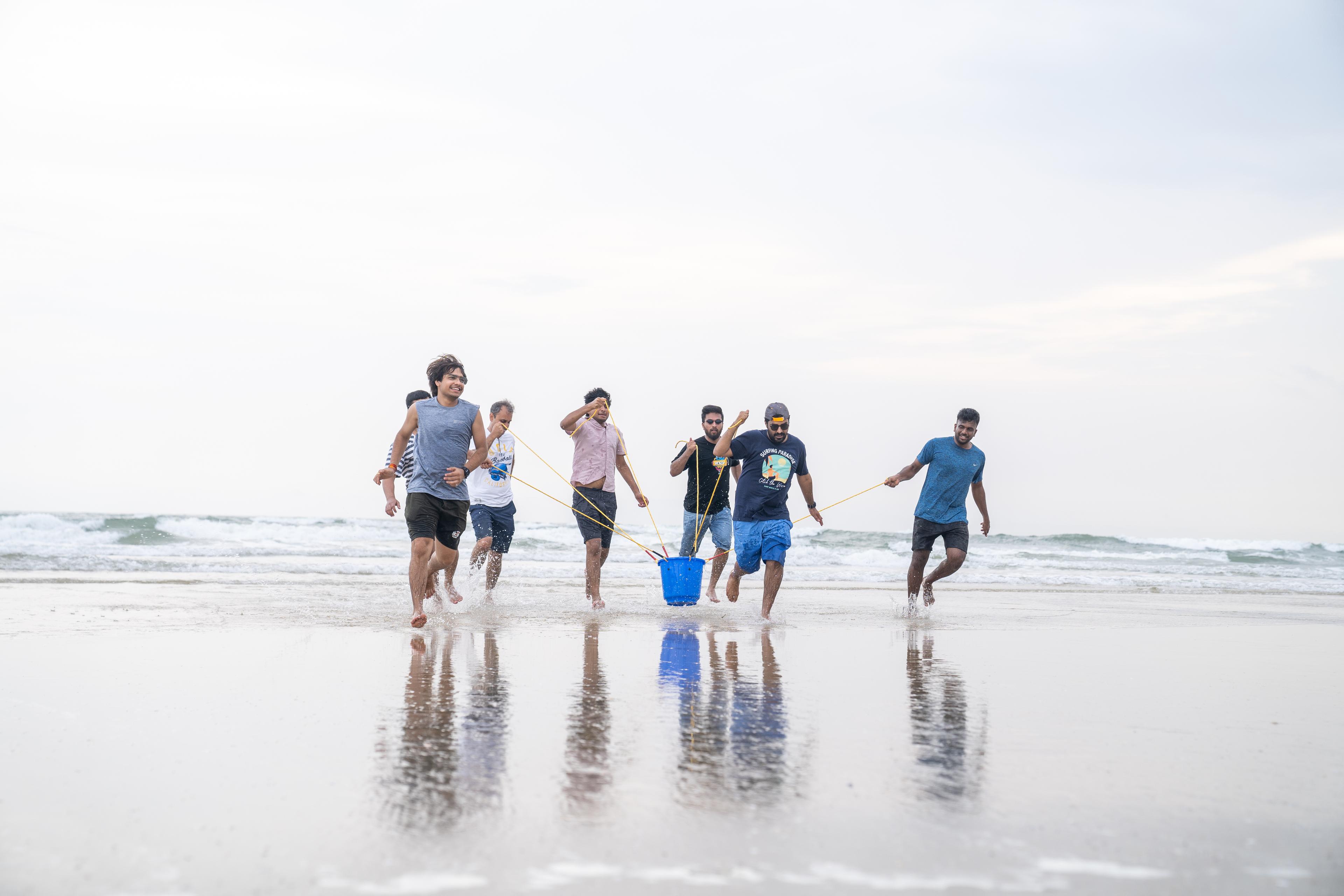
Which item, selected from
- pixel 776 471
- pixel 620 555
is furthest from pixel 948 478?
pixel 620 555

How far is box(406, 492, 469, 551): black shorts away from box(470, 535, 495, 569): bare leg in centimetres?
213

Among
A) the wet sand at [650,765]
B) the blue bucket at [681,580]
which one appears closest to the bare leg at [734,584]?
the blue bucket at [681,580]

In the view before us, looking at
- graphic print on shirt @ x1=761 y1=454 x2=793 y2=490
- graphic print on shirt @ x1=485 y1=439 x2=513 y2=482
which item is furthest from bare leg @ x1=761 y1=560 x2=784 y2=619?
graphic print on shirt @ x1=485 y1=439 x2=513 y2=482

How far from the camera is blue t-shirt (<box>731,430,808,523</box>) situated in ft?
27.6

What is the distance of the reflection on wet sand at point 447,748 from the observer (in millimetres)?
2730

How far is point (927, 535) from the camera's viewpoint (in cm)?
942

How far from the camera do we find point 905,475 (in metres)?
9.12

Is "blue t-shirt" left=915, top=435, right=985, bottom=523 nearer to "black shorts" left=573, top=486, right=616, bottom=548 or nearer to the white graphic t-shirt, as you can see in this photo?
"black shorts" left=573, top=486, right=616, bottom=548

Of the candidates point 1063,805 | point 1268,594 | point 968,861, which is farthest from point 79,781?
point 1268,594

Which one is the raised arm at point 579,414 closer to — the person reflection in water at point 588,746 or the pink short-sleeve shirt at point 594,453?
the pink short-sleeve shirt at point 594,453

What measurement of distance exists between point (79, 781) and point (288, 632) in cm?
376

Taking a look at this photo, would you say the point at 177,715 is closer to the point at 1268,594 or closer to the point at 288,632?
the point at 288,632

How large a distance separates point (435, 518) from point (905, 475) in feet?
13.3

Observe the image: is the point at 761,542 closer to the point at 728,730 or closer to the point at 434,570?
the point at 434,570
